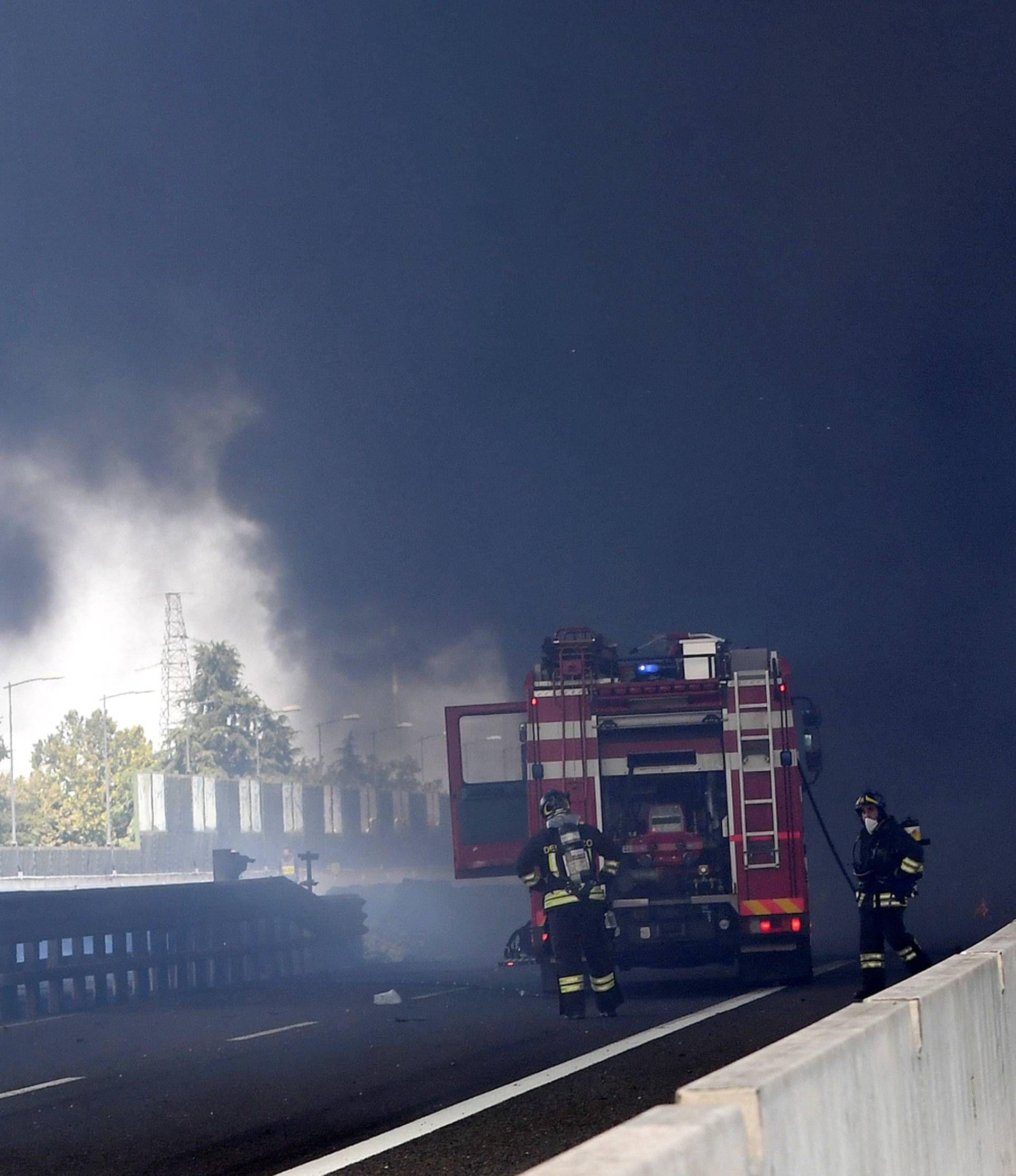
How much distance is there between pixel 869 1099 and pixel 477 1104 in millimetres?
4653

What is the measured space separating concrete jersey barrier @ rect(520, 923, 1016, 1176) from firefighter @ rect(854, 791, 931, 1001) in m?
6.14

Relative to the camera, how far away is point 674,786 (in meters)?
15.8

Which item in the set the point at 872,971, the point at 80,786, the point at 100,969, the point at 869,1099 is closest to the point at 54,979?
the point at 100,969

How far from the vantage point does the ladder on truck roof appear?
14680 millimetres

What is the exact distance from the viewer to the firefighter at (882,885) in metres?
12.2

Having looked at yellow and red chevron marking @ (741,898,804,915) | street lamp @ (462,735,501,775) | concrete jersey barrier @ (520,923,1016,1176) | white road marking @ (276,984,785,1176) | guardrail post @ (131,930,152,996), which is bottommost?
guardrail post @ (131,930,152,996)

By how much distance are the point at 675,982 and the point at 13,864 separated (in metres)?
35.9

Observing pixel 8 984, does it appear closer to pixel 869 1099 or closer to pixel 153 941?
pixel 153 941

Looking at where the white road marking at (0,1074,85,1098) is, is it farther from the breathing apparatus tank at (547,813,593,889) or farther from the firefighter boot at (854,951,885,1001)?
the firefighter boot at (854,951,885,1001)

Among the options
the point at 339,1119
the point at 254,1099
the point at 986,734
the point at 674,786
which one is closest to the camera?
the point at 339,1119

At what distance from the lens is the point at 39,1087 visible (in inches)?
392

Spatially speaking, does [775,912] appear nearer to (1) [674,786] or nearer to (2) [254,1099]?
(1) [674,786]

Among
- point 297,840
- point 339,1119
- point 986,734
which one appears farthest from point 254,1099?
point 297,840

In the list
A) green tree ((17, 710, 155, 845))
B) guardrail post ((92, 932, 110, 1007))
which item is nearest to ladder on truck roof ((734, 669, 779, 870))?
guardrail post ((92, 932, 110, 1007))
